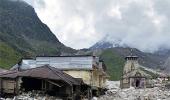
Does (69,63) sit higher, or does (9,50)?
(9,50)

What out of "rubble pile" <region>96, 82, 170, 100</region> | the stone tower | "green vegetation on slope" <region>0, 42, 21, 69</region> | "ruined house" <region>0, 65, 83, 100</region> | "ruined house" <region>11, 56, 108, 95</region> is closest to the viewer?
"ruined house" <region>0, 65, 83, 100</region>

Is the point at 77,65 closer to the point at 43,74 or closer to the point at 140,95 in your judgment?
the point at 140,95

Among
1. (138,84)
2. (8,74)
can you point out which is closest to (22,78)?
(8,74)

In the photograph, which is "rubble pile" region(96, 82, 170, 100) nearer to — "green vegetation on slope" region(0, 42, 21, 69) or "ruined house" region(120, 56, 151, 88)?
"ruined house" region(120, 56, 151, 88)

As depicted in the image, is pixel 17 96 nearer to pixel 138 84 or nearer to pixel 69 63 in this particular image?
pixel 69 63

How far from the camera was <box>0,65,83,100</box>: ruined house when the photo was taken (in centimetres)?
4916

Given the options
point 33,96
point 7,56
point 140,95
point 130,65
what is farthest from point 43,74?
point 7,56

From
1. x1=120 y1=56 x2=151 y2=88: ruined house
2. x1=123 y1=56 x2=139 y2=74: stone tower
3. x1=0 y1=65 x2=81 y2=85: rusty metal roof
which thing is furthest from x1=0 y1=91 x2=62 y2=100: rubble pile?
x1=123 y1=56 x2=139 y2=74: stone tower

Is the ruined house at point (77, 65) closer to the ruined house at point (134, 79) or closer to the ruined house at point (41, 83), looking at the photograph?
the ruined house at point (41, 83)

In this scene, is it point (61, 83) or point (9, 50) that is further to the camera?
point (9, 50)

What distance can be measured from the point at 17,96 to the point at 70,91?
254 inches

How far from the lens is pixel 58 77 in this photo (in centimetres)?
4984

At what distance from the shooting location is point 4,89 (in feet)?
163

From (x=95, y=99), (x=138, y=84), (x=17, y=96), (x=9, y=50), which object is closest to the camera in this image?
(x=17, y=96)
